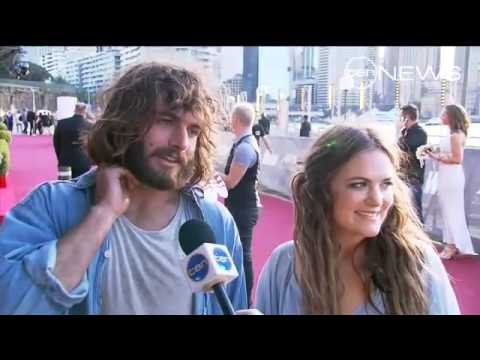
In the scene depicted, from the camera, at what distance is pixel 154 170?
1372 mm

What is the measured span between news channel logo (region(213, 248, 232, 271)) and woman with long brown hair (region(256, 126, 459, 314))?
241 millimetres

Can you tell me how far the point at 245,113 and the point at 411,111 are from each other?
1.70 ft

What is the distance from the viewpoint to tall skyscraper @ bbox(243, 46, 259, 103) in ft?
4.87

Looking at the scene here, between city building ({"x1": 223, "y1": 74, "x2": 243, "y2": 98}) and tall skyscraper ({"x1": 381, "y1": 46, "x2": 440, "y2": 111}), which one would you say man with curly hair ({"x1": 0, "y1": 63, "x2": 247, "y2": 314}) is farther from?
tall skyscraper ({"x1": 381, "y1": 46, "x2": 440, "y2": 111})

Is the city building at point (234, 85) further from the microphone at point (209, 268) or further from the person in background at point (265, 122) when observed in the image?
the microphone at point (209, 268)

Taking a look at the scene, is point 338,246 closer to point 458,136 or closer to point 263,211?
point 263,211

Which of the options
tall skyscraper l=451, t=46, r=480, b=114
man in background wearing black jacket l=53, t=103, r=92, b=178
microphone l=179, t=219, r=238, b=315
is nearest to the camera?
microphone l=179, t=219, r=238, b=315

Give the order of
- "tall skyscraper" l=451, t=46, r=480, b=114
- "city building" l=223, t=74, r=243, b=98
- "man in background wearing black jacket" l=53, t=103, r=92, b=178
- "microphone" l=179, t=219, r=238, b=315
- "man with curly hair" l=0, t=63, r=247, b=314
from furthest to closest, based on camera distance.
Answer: "tall skyscraper" l=451, t=46, r=480, b=114 < "city building" l=223, t=74, r=243, b=98 < "man in background wearing black jacket" l=53, t=103, r=92, b=178 < "man with curly hair" l=0, t=63, r=247, b=314 < "microphone" l=179, t=219, r=238, b=315

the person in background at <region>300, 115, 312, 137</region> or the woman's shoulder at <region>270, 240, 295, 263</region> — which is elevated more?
the person in background at <region>300, 115, 312, 137</region>

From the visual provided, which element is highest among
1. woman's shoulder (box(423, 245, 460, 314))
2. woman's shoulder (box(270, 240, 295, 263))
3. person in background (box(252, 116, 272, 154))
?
person in background (box(252, 116, 272, 154))

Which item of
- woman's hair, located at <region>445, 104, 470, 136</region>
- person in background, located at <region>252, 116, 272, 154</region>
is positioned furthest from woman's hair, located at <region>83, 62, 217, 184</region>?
woman's hair, located at <region>445, 104, 470, 136</region>

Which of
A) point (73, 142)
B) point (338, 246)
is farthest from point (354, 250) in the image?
point (73, 142)

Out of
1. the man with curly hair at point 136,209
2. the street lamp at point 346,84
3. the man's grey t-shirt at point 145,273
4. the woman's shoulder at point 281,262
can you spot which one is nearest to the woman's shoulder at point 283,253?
the woman's shoulder at point 281,262

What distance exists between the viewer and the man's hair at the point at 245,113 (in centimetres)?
150
